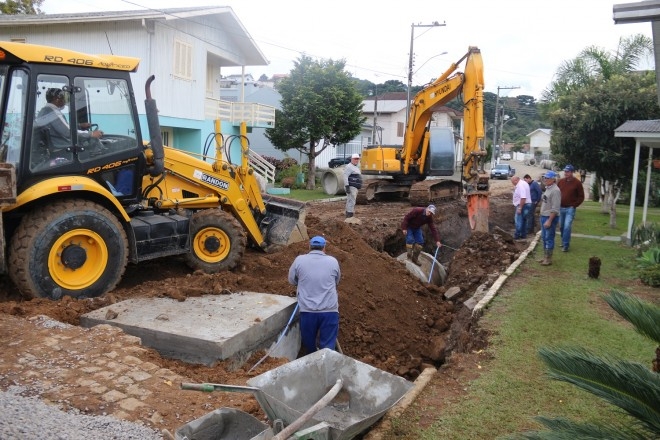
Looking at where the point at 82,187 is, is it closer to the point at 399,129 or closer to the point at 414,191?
the point at 414,191

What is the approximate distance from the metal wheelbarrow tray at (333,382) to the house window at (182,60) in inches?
711

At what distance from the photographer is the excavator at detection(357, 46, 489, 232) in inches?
548

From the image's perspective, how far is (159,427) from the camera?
14.3ft

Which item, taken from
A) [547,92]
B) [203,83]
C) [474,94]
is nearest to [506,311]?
[474,94]

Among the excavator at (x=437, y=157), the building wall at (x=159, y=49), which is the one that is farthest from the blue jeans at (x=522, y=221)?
the building wall at (x=159, y=49)

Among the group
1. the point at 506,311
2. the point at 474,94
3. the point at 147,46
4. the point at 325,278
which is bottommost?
the point at 506,311

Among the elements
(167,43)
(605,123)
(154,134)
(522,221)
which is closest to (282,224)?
(154,134)

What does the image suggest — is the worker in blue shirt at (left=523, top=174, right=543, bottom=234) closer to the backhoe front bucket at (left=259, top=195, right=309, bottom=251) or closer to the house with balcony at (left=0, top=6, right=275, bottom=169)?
the backhoe front bucket at (left=259, top=195, right=309, bottom=251)

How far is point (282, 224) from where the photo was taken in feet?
32.8

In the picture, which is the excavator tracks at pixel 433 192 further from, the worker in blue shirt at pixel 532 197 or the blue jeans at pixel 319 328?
the blue jeans at pixel 319 328

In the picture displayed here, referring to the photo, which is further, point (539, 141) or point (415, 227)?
point (539, 141)

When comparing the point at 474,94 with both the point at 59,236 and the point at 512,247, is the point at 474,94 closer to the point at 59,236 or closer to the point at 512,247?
the point at 512,247

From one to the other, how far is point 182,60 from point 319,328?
54.5 ft

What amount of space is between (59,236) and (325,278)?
9.79ft
